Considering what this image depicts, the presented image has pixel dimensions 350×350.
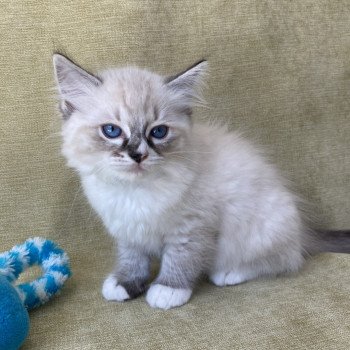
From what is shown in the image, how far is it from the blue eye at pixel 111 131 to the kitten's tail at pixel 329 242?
0.77m

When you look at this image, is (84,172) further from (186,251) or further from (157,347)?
(157,347)

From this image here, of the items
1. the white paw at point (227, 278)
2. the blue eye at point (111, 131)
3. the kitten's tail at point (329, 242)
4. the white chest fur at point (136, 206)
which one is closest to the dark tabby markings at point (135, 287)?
the white chest fur at point (136, 206)

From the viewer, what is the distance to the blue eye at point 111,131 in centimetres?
130

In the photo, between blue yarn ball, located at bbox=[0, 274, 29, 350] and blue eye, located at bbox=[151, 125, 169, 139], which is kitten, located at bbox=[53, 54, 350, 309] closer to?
blue eye, located at bbox=[151, 125, 169, 139]

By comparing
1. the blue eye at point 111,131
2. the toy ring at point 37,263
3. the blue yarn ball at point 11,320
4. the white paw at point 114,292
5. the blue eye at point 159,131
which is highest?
the blue eye at point 111,131

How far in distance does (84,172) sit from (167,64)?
0.63 m

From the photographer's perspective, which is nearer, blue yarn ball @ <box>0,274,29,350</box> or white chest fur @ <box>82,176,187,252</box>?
blue yarn ball @ <box>0,274,29,350</box>

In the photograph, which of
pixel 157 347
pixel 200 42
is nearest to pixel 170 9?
pixel 200 42

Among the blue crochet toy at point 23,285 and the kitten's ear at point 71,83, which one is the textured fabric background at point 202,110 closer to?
the blue crochet toy at point 23,285

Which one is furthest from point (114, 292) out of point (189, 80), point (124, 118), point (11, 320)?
point (189, 80)

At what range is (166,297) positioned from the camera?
54.0 inches

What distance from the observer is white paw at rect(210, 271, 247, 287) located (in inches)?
60.3

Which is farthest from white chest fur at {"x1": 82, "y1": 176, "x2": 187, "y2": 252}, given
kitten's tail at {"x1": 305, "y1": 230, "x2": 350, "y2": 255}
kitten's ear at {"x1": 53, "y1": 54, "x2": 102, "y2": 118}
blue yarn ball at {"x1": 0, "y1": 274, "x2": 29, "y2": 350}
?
kitten's tail at {"x1": 305, "y1": 230, "x2": 350, "y2": 255}

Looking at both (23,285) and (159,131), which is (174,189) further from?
(23,285)
